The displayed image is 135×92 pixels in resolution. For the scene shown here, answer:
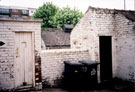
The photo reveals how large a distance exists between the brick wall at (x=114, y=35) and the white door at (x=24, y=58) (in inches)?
126

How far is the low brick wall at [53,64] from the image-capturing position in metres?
6.91

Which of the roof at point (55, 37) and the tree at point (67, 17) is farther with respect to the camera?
the tree at point (67, 17)

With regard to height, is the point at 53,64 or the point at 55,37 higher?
the point at 55,37

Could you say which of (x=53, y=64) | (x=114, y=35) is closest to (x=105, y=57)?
(x=114, y=35)

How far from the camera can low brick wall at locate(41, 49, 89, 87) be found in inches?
272

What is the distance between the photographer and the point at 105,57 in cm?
811

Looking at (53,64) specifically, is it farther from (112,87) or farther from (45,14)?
(45,14)

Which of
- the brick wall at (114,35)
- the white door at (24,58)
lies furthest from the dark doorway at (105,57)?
the white door at (24,58)

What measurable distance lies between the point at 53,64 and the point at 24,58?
4.80 feet

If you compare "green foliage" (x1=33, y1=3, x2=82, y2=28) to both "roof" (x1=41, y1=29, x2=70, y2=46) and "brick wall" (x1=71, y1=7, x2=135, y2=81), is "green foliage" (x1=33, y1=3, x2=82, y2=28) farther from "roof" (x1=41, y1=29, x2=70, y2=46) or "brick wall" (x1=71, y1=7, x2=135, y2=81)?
"brick wall" (x1=71, y1=7, x2=135, y2=81)

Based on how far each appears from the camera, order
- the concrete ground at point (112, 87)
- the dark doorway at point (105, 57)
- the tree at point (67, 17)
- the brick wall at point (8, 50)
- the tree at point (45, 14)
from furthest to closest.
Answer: the tree at point (45, 14)
the tree at point (67, 17)
the dark doorway at point (105, 57)
the concrete ground at point (112, 87)
the brick wall at point (8, 50)

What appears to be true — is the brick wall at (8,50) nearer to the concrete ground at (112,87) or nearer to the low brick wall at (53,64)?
the low brick wall at (53,64)

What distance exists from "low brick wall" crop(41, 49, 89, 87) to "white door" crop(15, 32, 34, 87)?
66cm

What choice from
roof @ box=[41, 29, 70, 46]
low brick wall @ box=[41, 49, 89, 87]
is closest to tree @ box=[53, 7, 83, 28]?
roof @ box=[41, 29, 70, 46]
